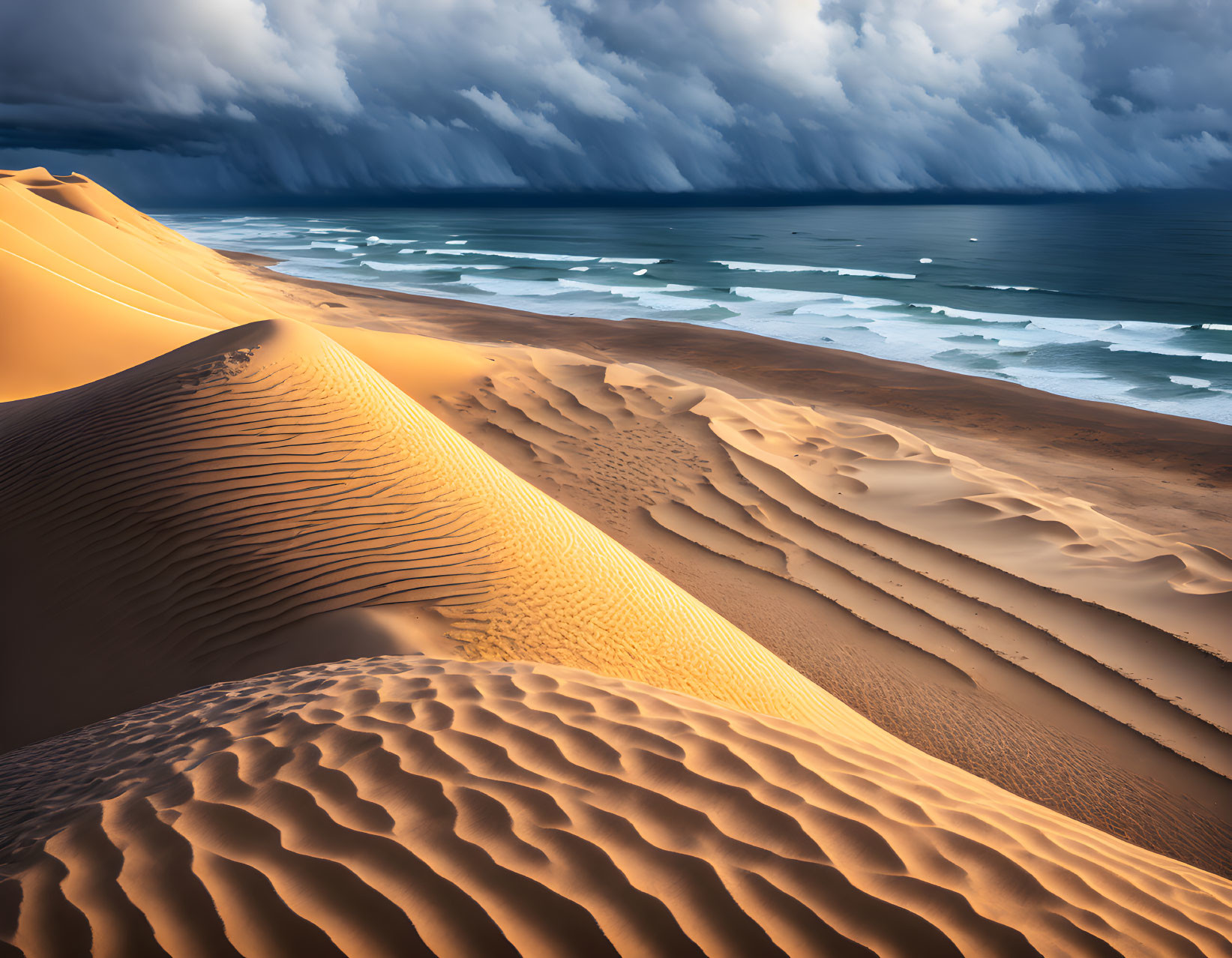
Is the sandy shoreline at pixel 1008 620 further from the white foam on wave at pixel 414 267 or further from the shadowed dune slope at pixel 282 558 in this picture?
the white foam on wave at pixel 414 267

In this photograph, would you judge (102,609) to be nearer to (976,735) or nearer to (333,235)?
(976,735)

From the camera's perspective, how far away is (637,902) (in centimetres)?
165

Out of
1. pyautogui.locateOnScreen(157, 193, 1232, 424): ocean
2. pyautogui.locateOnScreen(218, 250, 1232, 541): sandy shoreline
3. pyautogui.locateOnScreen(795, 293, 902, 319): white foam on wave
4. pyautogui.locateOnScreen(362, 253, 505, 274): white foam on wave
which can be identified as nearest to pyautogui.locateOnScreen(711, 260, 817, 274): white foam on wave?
pyautogui.locateOnScreen(157, 193, 1232, 424): ocean

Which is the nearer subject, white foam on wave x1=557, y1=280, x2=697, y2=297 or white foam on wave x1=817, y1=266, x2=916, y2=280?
white foam on wave x1=557, y1=280, x2=697, y2=297

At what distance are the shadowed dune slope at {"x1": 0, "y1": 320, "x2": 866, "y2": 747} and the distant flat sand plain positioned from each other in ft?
0.08

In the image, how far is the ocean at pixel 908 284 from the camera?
18.3 metres

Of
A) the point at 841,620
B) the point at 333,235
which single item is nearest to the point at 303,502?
the point at 841,620

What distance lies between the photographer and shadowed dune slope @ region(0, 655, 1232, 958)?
1577 millimetres

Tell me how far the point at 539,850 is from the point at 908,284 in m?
34.7

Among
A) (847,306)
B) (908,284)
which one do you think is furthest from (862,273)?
(847,306)

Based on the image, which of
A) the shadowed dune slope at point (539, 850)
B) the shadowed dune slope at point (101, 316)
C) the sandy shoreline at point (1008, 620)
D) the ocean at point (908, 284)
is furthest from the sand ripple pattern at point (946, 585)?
the ocean at point (908, 284)

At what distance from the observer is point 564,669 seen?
2.94 metres

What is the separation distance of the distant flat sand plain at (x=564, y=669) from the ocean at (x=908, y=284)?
29.8 feet

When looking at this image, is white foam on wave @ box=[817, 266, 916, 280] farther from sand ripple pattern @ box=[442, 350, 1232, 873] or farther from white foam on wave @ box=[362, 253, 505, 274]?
sand ripple pattern @ box=[442, 350, 1232, 873]
